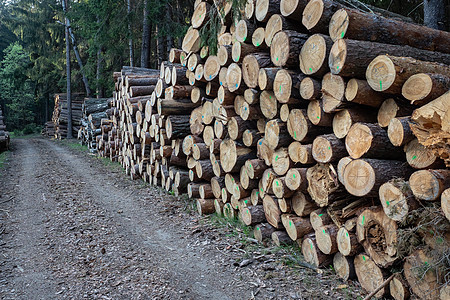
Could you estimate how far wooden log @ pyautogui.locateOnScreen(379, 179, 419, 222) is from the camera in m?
2.67

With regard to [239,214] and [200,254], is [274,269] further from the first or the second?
[239,214]

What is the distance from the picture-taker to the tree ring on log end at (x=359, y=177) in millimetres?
2945

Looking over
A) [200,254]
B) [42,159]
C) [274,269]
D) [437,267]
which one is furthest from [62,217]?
[42,159]

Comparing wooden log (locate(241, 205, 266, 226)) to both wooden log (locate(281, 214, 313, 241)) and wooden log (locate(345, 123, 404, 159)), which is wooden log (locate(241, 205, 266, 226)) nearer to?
wooden log (locate(281, 214, 313, 241))

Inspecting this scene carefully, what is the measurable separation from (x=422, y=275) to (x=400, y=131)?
1191mm

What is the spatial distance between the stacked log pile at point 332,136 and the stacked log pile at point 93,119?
900 cm

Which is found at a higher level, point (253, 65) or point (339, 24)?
point (339, 24)

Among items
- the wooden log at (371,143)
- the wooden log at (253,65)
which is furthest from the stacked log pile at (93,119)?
the wooden log at (371,143)

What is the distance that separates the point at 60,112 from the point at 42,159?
1204 cm

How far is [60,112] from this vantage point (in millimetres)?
22391

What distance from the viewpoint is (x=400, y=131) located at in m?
2.75

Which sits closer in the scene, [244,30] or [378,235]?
[378,235]

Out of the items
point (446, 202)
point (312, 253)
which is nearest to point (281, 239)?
point (312, 253)

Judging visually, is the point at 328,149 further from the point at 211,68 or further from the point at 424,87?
the point at 211,68
